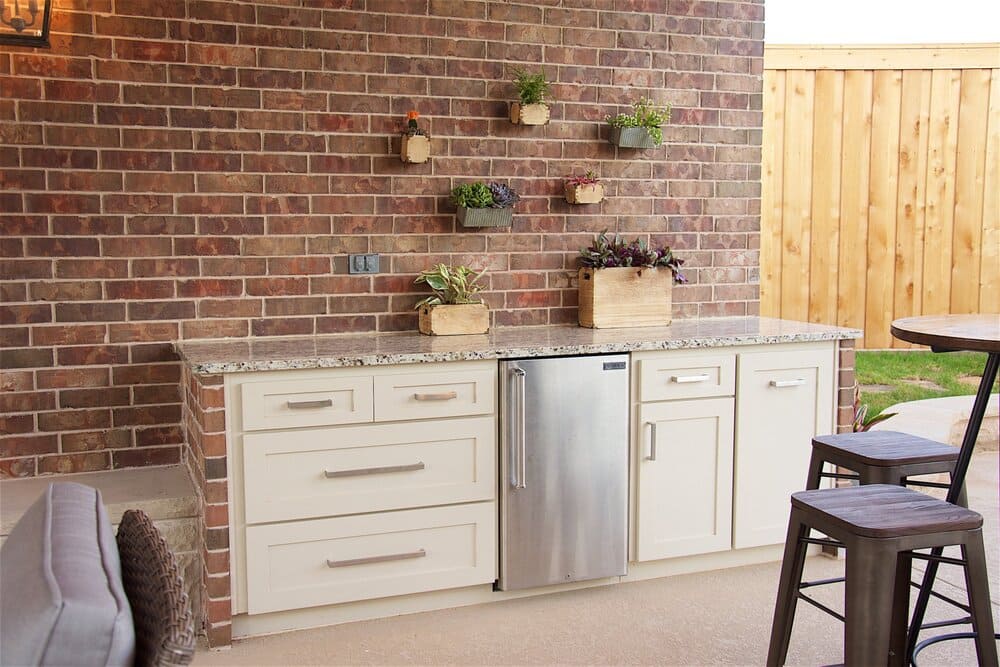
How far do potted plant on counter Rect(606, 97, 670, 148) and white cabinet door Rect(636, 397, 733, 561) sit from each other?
108cm

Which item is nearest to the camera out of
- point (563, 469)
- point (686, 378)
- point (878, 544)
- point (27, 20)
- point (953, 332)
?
point (878, 544)

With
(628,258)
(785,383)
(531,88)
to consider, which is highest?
(531,88)

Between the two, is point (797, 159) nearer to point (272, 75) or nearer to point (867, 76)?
point (867, 76)

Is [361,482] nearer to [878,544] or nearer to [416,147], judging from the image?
[416,147]

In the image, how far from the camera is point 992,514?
407 centimetres

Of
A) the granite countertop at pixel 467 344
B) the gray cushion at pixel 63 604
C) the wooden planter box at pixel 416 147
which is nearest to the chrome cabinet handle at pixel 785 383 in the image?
the granite countertop at pixel 467 344

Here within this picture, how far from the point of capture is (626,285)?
370cm

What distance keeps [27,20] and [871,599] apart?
103 inches

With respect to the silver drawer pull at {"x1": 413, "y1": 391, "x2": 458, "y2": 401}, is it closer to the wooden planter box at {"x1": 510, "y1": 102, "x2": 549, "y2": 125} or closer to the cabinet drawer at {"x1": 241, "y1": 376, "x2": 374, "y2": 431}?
the cabinet drawer at {"x1": 241, "y1": 376, "x2": 374, "y2": 431}

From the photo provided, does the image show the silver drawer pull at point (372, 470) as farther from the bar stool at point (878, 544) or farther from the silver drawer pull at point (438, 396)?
the bar stool at point (878, 544)

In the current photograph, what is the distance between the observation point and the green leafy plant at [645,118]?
376cm

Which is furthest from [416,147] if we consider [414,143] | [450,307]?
[450,307]

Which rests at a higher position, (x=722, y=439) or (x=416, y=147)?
(x=416, y=147)

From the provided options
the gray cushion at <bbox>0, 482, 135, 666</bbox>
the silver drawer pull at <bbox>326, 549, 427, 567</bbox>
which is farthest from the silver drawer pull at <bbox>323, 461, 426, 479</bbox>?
the gray cushion at <bbox>0, 482, 135, 666</bbox>
